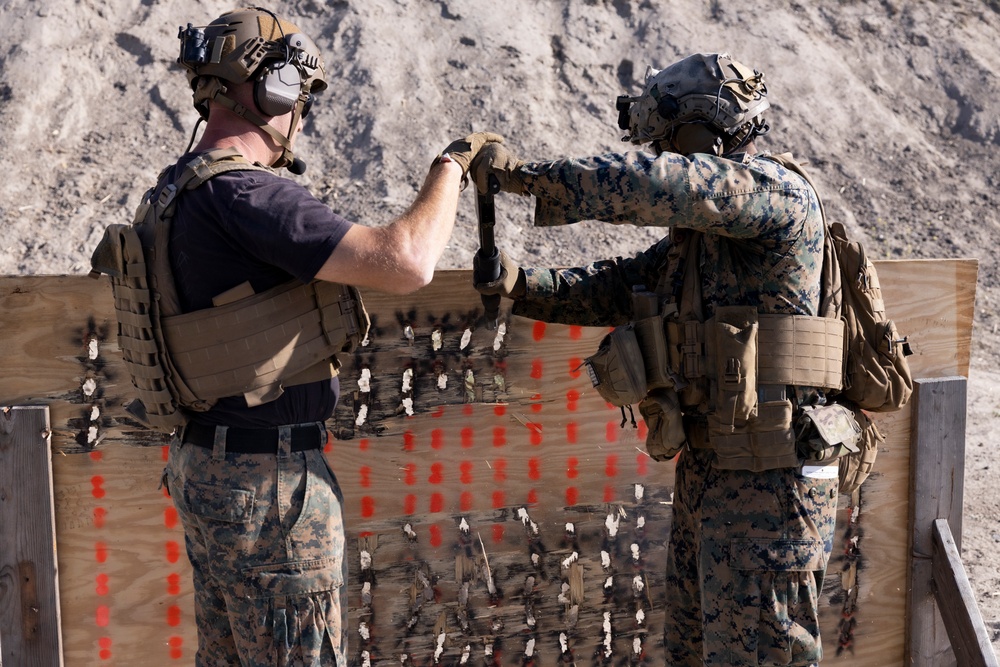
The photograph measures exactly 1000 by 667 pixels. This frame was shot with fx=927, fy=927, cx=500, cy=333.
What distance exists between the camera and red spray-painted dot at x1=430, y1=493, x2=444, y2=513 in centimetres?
385

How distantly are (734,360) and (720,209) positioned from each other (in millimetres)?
493

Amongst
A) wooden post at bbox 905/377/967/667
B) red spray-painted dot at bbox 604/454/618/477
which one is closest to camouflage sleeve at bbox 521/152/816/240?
red spray-painted dot at bbox 604/454/618/477

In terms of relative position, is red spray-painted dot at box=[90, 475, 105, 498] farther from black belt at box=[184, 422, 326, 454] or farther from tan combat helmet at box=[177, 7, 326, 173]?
tan combat helmet at box=[177, 7, 326, 173]

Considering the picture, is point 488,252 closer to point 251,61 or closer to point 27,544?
point 251,61

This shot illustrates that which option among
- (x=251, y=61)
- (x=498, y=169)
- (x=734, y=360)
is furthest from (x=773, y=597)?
(x=251, y=61)

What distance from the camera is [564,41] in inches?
460

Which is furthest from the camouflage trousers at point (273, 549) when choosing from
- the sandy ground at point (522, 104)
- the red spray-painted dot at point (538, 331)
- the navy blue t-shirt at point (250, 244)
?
the sandy ground at point (522, 104)

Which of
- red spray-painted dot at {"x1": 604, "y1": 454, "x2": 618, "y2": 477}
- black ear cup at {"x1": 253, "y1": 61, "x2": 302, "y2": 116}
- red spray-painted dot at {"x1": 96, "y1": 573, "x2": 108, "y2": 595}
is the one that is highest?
black ear cup at {"x1": 253, "y1": 61, "x2": 302, "y2": 116}

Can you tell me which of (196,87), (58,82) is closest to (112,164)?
(58,82)

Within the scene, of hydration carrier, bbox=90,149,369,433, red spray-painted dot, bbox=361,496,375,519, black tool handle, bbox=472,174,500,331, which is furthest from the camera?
red spray-painted dot, bbox=361,496,375,519

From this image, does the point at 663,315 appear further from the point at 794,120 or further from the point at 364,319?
the point at 794,120

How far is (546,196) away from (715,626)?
1504mm

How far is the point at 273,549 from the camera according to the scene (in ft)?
8.84

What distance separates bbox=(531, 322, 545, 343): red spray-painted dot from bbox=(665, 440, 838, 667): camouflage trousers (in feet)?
3.23
